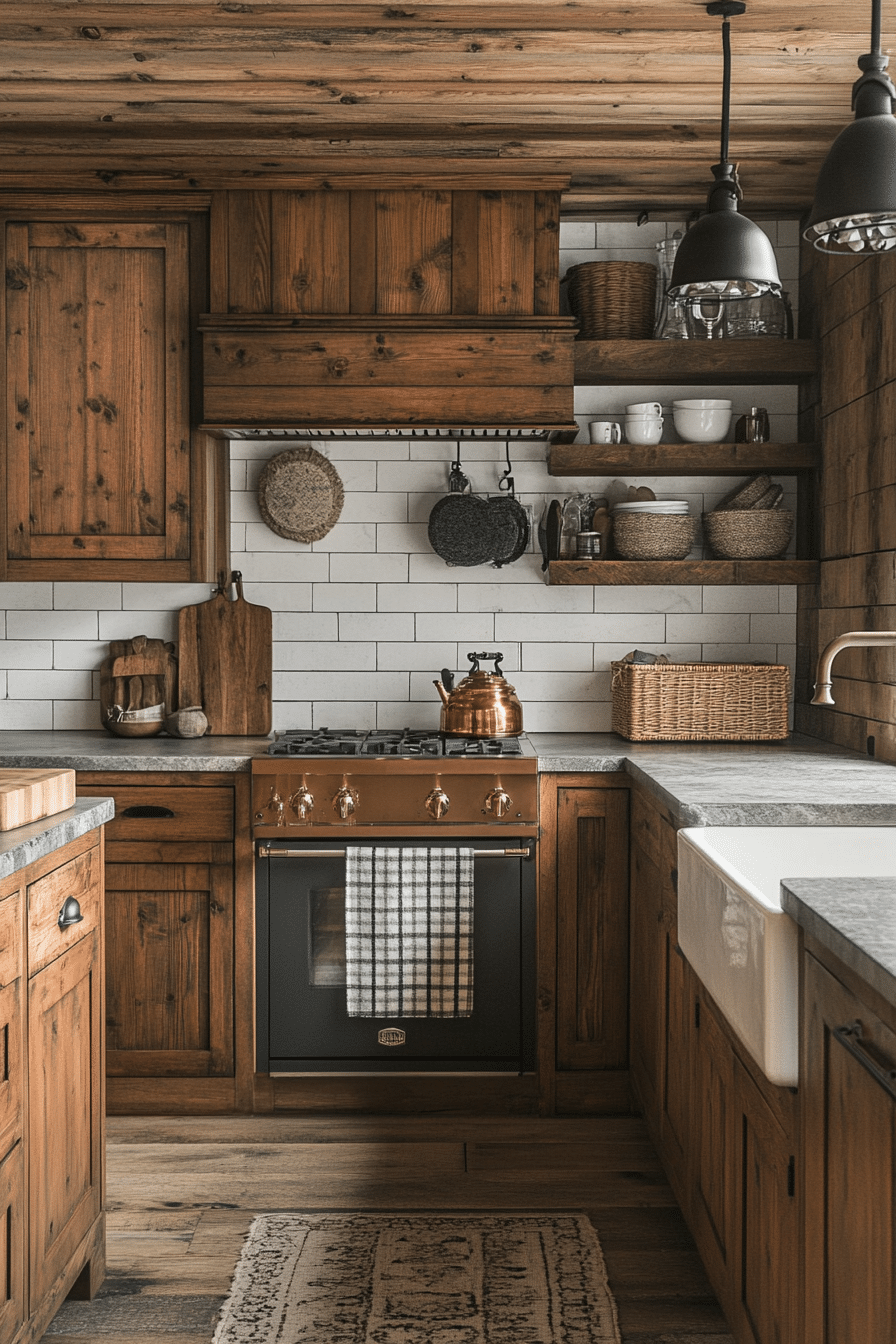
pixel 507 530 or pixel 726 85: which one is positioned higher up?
pixel 726 85

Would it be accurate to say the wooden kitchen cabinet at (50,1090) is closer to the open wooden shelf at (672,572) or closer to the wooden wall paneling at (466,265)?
the open wooden shelf at (672,572)

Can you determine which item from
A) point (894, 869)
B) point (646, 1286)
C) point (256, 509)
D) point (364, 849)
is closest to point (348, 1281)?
point (646, 1286)

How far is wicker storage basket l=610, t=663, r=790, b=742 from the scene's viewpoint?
3.53 meters

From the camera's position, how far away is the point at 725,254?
2.22m

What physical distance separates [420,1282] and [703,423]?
2.53 m

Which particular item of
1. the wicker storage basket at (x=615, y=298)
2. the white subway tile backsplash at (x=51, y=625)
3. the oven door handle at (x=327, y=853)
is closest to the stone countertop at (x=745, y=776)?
the oven door handle at (x=327, y=853)

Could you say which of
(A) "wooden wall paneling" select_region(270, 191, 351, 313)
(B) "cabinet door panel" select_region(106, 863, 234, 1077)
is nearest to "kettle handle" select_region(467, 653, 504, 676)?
(B) "cabinet door panel" select_region(106, 863, 234, 1077)

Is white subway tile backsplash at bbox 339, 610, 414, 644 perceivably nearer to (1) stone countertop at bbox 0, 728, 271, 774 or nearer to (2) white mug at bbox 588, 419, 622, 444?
(1) stone countertop at bbox 0, 728, 271, 774

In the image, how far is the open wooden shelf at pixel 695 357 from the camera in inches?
141

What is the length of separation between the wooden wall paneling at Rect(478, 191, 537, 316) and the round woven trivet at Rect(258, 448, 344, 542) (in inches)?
29.9

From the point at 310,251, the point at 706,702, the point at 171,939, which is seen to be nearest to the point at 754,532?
the point at 706,702

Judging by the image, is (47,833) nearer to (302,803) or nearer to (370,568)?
(302,803)

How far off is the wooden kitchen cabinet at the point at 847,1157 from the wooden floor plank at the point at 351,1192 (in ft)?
2.93

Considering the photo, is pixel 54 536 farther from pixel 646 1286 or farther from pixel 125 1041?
pixel 646 1286
